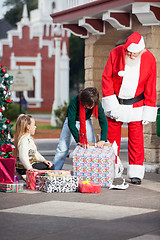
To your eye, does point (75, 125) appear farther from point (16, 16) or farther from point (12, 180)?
point (16, 16)

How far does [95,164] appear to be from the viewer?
8.12 metres

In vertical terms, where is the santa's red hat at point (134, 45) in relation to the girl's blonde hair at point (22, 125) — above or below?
above

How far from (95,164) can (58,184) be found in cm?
71

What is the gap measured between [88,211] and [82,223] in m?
0.62

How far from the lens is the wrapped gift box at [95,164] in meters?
8.09

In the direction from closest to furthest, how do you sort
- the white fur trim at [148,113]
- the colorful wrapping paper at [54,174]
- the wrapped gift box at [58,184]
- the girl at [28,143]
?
the wrapped gift box at [58,184]
the colorful wrapping paper at [54,174]
the girl at [28,143]
the white fur trim at [148,113]

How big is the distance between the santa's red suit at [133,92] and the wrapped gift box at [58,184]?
115cm

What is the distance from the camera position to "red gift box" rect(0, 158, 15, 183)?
7.67m

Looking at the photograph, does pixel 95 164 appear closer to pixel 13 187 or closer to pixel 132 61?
pixel 13 187

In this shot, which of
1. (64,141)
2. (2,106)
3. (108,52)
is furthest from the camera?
(108,52)

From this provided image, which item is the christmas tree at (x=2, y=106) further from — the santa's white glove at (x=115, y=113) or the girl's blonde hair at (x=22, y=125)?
the santa's white glove at (x=115, y=113)

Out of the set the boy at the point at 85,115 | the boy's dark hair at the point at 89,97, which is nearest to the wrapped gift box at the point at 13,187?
the boy at the point at 85,115

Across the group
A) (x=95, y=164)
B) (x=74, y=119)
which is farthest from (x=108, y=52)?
(x=95, y=164)

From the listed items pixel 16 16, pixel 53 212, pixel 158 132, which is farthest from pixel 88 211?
pixel 16 16
